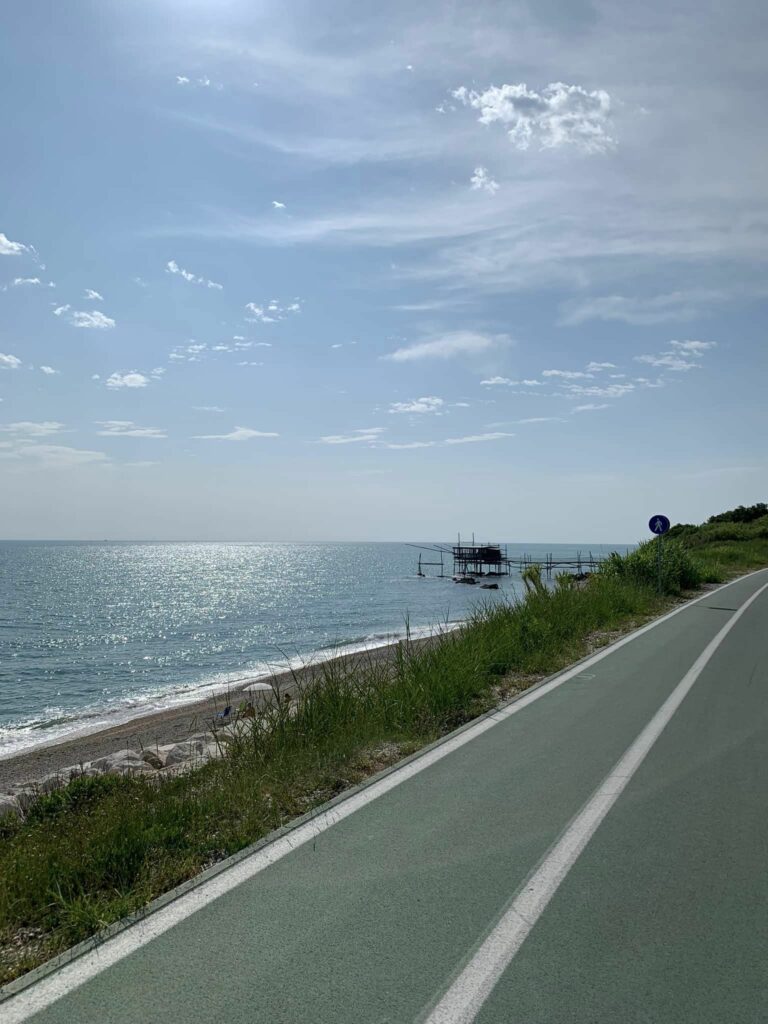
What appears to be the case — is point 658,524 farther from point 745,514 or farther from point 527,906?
point 745,514

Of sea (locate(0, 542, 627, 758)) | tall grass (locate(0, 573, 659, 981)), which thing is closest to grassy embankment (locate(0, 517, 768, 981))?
tall grass (locate(0, 573, 659, 981))

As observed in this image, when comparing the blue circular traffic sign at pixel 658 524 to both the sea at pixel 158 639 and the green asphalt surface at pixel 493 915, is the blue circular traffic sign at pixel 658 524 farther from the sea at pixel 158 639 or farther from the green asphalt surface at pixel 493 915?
the green asphalt surface at pixel 493 915

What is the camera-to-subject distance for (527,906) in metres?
3.67

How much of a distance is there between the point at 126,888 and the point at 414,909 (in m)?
1.53

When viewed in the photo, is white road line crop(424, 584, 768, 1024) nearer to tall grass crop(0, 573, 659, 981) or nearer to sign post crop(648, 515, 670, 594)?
tall grass crop(0, 573, 659, 981)

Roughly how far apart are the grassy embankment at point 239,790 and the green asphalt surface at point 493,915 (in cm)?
54

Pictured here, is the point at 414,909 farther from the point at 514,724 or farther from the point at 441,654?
the point at 441,654

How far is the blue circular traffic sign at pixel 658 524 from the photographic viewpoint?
74.5ft

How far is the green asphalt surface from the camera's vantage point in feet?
9.48

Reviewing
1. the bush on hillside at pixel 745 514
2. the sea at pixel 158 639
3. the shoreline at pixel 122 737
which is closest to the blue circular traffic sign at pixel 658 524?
the sea at pixel 158 639

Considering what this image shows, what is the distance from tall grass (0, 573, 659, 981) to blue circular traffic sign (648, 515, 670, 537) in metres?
12.5

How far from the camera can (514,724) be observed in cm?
764

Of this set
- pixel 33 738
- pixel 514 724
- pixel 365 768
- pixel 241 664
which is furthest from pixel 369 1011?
pixel 241 664

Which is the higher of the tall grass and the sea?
the tall grass
